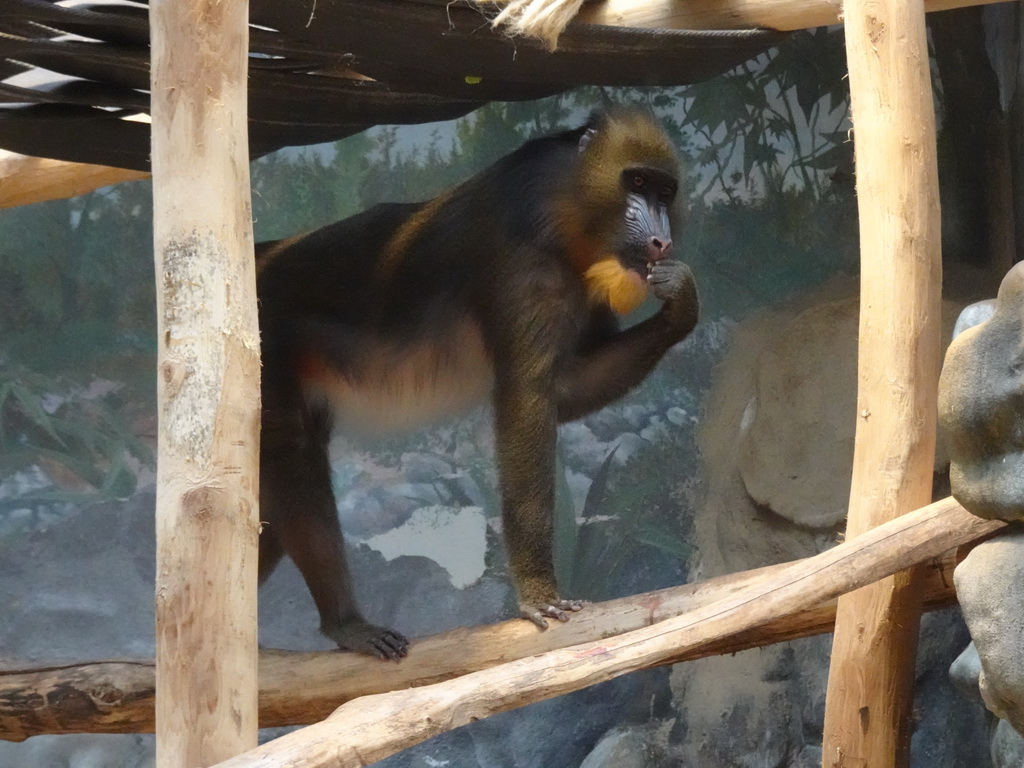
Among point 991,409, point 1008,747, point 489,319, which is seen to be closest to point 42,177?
point 489,319

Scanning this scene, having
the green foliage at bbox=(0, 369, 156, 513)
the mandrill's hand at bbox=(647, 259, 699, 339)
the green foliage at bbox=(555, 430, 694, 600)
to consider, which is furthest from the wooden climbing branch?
the green foliage at bbox=(0, 369, 156, 513)

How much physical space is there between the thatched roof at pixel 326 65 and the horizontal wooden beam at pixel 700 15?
2.5 inches

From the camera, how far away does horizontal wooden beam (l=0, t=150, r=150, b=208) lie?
465 cm

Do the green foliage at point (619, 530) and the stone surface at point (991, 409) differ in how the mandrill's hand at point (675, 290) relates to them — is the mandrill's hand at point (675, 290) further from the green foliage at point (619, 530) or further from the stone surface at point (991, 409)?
the green foliage at point (619, 530)

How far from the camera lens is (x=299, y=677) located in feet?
11.3

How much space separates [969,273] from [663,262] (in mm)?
2542

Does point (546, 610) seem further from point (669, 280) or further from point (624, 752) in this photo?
point (624, 752)

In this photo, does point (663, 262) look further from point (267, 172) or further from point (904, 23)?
point (267, 172)

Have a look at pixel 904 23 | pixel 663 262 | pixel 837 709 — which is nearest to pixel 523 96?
pixel 663 262

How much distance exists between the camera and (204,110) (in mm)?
2248

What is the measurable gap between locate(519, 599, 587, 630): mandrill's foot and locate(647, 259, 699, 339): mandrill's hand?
989 millimetres

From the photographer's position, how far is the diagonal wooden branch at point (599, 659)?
2070 millimetres

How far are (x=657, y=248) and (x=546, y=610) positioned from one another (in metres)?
1.22

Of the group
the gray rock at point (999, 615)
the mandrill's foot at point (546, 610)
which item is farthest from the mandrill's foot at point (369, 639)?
the gray rock at point (999, 615)
